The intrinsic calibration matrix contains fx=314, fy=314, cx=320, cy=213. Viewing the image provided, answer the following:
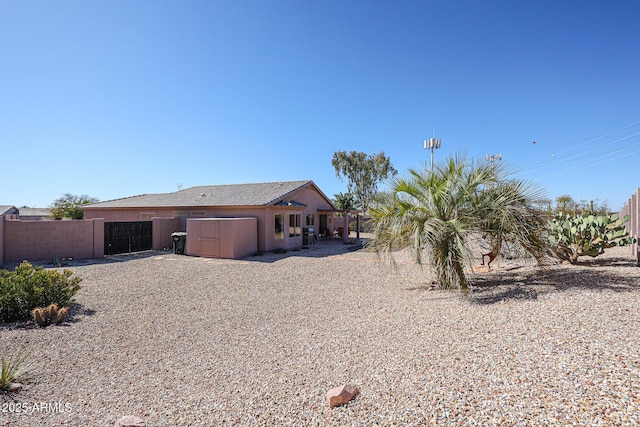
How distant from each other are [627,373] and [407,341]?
7.57 ft

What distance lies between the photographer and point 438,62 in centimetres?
1505

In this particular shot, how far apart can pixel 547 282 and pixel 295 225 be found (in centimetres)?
1436

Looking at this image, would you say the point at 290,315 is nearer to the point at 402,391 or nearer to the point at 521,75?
the point at 402,391

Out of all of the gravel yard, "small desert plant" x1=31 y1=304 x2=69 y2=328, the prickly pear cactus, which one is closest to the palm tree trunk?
the gravel yard

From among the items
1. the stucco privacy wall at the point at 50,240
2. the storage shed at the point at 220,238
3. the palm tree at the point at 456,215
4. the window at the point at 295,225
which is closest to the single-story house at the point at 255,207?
the window at the point at 295,225

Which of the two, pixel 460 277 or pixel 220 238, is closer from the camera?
pixel 460 277

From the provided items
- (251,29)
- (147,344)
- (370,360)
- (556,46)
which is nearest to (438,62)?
(556,46)

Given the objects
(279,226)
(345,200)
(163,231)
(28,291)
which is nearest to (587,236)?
Answer: (279,226)

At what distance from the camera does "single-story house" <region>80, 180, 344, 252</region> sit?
17.7m

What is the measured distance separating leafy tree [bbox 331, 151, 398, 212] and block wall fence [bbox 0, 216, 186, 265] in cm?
3089

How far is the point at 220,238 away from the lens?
15.3 meters

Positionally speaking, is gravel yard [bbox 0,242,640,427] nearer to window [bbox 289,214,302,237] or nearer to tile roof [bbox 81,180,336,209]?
tile roof [bbox 81,180,336,209]

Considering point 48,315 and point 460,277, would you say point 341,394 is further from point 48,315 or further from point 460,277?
point 48,315

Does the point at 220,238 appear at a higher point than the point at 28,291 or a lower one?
higher
